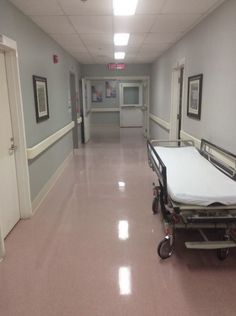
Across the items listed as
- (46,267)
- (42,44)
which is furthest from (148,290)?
(42,44)

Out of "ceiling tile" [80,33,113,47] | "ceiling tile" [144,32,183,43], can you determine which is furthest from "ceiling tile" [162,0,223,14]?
"ceiling tile" [80,33,113,47]

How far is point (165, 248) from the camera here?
268 cm

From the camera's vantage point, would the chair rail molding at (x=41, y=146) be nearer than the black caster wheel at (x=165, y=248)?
No

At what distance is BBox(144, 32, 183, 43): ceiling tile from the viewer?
4.76 m

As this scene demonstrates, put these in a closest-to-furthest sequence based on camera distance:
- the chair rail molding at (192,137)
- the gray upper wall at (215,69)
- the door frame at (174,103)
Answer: the gray upper wall at (215,69), the chair rail molding at (192,137), the door frame at (174,103)

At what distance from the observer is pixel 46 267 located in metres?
2.52

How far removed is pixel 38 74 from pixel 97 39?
1.67 metres

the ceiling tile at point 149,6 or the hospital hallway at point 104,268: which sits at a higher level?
the ceiling tile at point 149,6

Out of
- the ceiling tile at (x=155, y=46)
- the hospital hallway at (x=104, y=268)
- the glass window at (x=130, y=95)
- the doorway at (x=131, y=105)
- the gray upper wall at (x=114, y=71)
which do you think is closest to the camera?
the hospital hallway at (x=104, y=268)

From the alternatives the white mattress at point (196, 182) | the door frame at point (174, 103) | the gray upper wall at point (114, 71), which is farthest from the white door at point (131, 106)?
the white mattress at point (196, 182)

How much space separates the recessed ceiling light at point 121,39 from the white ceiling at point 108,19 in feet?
0.36

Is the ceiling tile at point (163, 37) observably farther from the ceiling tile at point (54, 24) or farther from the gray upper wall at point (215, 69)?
the ceiling tile at point (54, 24)

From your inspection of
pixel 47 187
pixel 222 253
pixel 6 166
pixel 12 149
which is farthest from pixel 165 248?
pixel 47 187

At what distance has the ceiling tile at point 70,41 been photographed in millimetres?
4837
